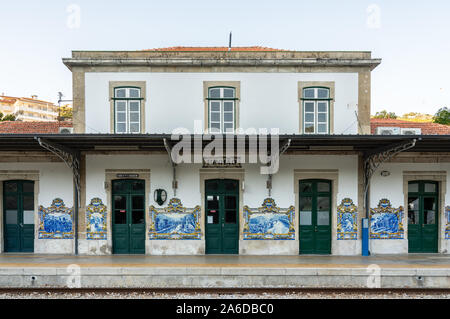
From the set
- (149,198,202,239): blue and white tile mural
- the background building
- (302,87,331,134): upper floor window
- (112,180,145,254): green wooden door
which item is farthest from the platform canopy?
the background building

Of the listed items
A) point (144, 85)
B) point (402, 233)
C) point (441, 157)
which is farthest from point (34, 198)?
point (441, 157)

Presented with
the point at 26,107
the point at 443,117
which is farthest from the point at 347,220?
the point at 26,107

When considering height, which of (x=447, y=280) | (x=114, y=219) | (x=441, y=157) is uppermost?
(x=441, y=157)

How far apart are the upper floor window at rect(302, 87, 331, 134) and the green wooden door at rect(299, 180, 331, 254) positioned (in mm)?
1933

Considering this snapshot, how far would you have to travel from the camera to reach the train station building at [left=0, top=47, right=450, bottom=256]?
11836mm

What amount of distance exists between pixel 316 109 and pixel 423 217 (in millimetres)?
5260

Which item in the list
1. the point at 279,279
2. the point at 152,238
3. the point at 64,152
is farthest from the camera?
the point at 152,238

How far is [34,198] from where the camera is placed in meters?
12.0

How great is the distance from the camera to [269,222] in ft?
39.1

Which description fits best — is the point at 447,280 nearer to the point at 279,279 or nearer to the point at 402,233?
the point at 402,233

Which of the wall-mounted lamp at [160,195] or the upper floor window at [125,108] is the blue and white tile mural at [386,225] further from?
the upper floor window at [125,108]

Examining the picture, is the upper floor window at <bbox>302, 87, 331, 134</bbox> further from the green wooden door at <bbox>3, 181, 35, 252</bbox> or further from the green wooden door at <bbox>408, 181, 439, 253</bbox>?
the green wooden door at <bbox>3, 181, 35, 252</bbox>

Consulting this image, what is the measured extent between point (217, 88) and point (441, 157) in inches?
318

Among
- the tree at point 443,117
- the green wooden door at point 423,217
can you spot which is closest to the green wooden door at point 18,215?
the green wooden door at point 423,217
